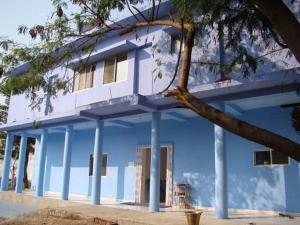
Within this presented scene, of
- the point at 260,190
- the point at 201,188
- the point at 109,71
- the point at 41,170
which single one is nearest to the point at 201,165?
the point at 201,188

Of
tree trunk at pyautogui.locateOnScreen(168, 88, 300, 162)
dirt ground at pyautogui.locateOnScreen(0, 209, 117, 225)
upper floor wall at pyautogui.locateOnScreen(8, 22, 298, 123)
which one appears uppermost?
upper floor wall at pyautogui.locateOnScreen(8, 22, 298, 123)

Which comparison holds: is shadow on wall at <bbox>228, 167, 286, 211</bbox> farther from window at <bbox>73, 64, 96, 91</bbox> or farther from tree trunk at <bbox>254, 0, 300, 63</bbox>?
tree trunk at <bbox>254, 0, 300, 63</bbox>

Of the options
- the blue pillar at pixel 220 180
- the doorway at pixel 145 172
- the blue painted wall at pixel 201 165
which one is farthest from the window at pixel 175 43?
the doorway at pixel 145 172

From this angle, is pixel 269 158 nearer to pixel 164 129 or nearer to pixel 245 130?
pixel 164 129

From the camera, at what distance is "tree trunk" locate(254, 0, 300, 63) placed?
364 centimetres

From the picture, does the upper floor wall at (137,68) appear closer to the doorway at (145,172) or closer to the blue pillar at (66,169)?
the blue pillar at (66,169)

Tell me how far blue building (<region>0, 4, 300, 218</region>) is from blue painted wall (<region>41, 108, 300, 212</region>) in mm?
32

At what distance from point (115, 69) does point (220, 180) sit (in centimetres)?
644

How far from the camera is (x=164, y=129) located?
14.0m

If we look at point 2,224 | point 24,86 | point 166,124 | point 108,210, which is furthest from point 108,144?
point 24,86

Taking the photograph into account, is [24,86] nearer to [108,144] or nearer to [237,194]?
[237,194]

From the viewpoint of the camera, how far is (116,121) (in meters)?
14.1

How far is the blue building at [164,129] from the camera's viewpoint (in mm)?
9812

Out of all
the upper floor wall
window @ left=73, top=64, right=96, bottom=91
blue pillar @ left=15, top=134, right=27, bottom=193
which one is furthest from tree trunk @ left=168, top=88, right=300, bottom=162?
blue pillar @ left=15, top=134, right=27, bottom=193
